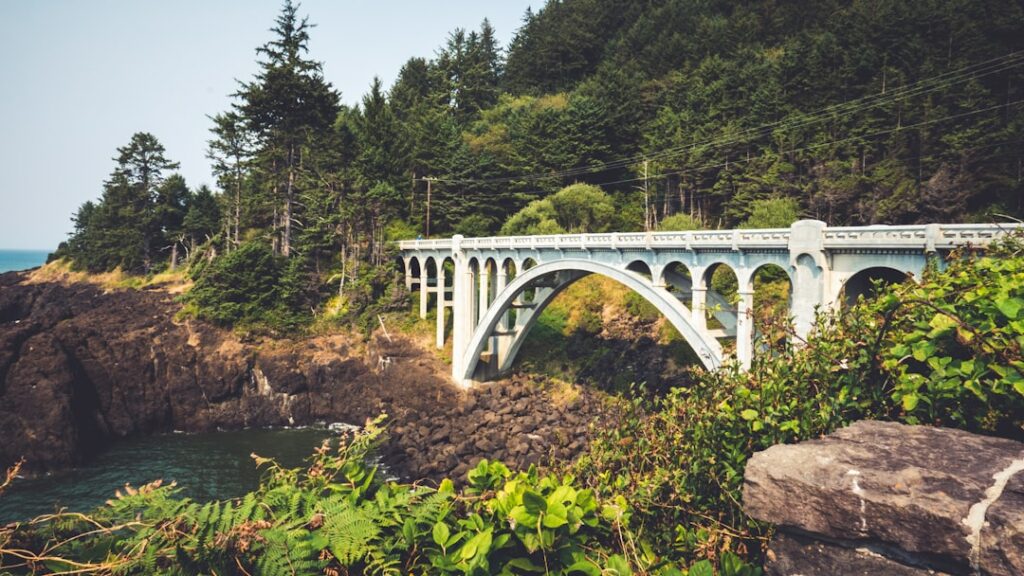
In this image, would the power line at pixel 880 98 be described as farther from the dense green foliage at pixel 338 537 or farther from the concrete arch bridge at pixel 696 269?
the dense green foliage at pixel 338 537

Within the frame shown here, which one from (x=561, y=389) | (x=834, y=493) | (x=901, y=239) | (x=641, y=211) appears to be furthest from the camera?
(x=641, y=211)

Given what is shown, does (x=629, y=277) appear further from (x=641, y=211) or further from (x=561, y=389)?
(x=641, y=211)

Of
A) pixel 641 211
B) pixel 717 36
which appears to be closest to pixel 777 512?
pixel 641 211

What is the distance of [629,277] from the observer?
72.1 ft

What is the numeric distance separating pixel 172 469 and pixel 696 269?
2613cm

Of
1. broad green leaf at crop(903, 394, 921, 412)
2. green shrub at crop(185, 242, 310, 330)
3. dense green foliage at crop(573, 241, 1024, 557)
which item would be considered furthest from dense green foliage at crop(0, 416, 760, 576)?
green shrub at crop(185, 242, 310, 330)

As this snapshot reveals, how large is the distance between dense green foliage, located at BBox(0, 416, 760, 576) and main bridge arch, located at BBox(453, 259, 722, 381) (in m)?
16.6

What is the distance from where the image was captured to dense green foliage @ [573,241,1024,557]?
331 cm

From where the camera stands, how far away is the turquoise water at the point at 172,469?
2284 cm

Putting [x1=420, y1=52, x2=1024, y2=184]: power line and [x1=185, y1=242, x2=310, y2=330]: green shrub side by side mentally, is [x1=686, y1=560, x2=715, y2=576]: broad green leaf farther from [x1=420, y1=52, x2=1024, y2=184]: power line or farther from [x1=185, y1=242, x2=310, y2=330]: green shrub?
[x1=185, y1=242, x2=310, y2=330]: green shrub

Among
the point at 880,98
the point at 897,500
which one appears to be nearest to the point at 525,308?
the point at 880,98

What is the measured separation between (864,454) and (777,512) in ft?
1.99

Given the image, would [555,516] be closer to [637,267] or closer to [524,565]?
[524,565]

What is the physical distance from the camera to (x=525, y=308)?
1229 inches
